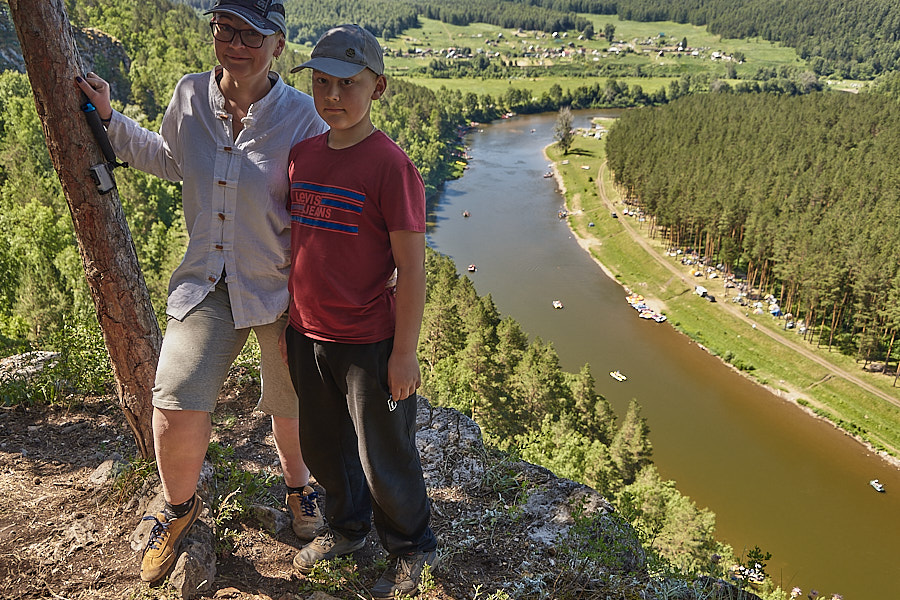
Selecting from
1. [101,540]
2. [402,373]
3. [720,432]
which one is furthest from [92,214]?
[720,432]

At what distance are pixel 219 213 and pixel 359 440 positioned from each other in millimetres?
1528

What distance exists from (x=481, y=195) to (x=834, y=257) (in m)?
36.3

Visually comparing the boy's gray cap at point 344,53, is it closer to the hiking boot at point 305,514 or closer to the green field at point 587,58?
the hiking boot at point 305,514

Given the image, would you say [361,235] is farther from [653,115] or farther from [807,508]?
[653,115]

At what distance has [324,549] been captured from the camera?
168 inches

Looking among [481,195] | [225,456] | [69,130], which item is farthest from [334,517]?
[481,195]

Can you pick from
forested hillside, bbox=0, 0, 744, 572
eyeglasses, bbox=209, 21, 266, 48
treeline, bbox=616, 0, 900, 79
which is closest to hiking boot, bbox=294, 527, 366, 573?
eyeglasses, bbox=209, 21, 266, 48

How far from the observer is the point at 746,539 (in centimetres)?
2527

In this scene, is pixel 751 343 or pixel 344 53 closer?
pixel 344 53

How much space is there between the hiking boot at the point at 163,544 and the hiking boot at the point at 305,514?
78 centimetres

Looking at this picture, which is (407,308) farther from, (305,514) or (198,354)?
(305,514)

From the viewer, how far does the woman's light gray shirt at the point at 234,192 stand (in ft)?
11.8

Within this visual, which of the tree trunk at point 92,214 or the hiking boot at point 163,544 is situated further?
the hiking boot at point 163,544

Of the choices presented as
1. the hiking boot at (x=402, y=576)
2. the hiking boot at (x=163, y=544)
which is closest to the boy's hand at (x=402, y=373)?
the hiking boot at (x=402, y=576)
